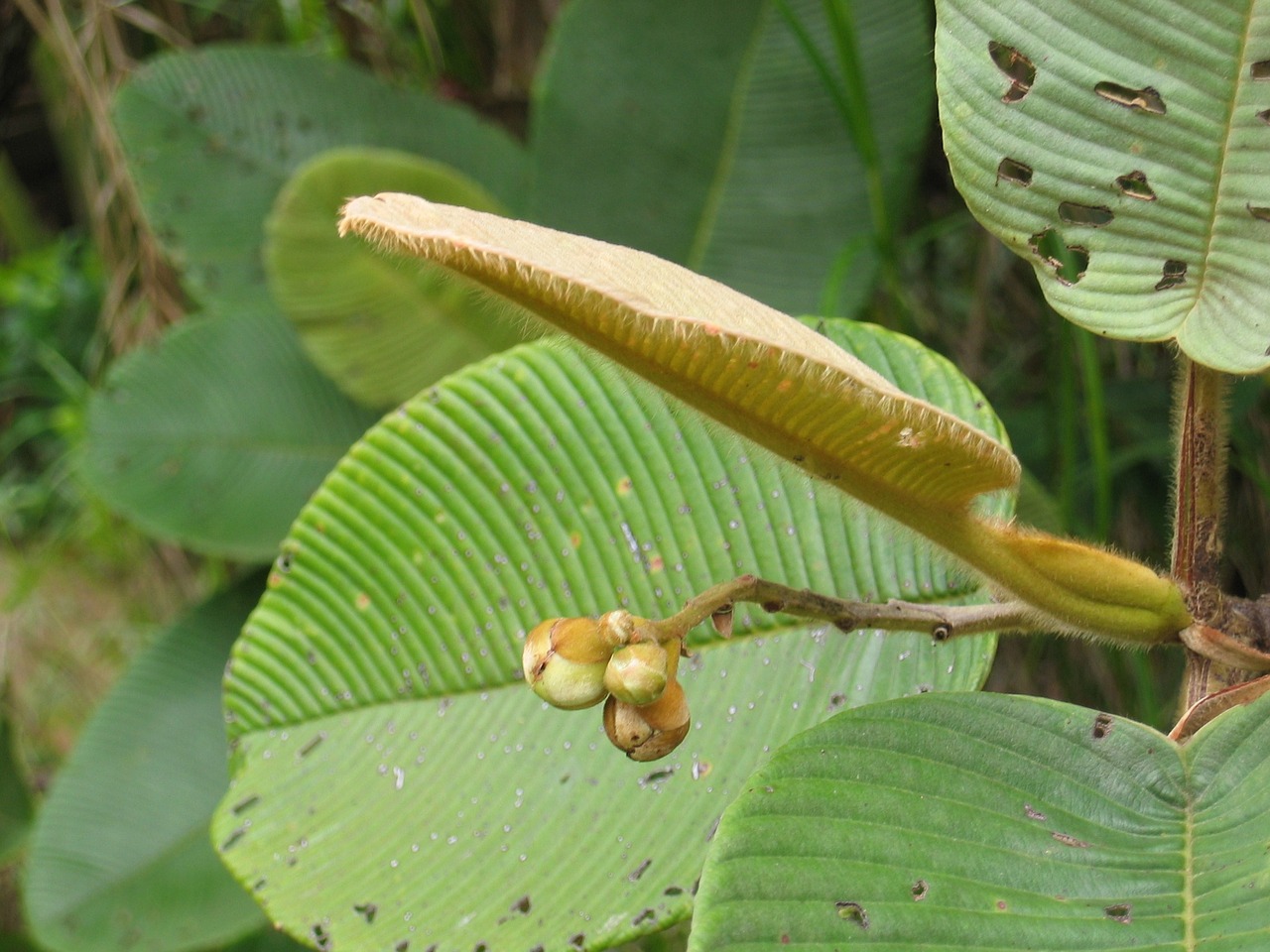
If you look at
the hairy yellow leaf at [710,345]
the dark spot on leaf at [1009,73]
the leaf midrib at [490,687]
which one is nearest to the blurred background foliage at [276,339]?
the leaf midrib at [490,687]

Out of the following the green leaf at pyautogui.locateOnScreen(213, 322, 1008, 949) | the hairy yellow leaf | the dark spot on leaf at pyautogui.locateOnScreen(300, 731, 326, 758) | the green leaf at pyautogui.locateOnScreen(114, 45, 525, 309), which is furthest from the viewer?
the green leaf at pyautogui.locateOnScreen(114, 45, 525, 309)

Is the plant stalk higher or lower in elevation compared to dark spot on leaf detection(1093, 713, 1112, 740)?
higher

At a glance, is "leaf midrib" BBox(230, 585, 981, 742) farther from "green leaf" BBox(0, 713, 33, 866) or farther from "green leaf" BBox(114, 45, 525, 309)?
"green leaf" BBox(0, 713, 33, 866)

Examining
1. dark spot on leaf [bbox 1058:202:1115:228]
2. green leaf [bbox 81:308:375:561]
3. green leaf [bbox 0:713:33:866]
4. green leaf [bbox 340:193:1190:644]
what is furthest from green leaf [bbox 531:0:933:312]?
green leaf [bbox 0:713:33:866]

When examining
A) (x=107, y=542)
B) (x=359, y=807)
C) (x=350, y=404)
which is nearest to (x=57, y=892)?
(x=350, y=404)

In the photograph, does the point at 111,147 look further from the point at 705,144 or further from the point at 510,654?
the point at 510,654

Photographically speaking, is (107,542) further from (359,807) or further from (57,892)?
(359,807)
